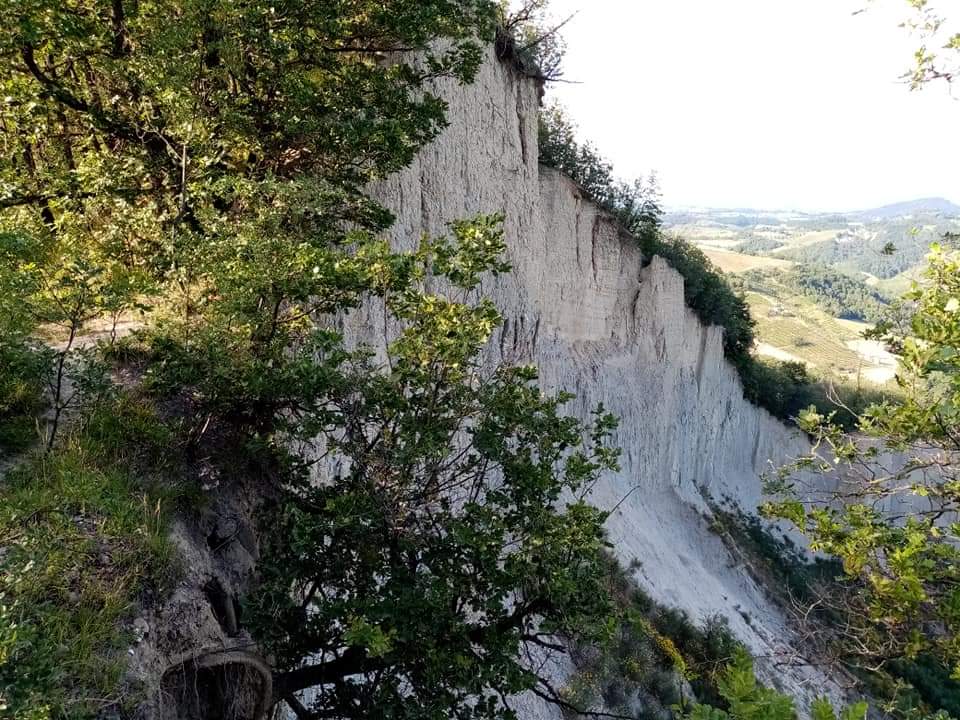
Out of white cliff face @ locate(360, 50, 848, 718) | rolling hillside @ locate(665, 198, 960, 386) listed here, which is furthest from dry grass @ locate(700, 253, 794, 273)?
white cliff face @ locate(360, 50, 848, 718)

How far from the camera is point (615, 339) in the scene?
19047 mm

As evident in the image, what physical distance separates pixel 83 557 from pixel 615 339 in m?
16.8

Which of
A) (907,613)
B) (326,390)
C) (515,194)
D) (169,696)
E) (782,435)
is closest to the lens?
(169,696)

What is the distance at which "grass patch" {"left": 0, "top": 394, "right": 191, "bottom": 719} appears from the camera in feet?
8.76

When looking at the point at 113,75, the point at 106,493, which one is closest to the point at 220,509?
the point at 106,493

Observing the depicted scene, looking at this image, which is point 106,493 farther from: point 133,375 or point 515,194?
point 515,194

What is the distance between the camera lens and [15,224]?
4984mm

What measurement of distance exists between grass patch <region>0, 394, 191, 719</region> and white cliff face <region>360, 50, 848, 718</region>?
353 centimetres

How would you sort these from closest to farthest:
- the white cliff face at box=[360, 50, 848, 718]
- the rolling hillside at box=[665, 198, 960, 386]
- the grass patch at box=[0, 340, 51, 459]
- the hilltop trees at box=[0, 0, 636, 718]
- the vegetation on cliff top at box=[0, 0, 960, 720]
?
the vegetation on cliff top at box=[0, 0, 960, 720]
the hilltop trees at box=[0, 0, 636, 718]
the grass patch at box=[0, 340, 51, 459]
the white cliff face at box=[360, 50, 848, 718]
the rolling hillside at box=[665, 198, 960, 386]

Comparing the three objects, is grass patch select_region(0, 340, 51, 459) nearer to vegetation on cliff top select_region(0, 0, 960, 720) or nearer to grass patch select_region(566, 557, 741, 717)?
vegetation on cliff top select_region(0, 0, 960, 720)

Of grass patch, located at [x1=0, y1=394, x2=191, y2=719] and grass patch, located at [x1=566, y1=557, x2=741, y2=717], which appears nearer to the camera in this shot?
grass patch, located at [x1=0, y1=394, x2=191, y2=719]

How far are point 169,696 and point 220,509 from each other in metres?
1.66

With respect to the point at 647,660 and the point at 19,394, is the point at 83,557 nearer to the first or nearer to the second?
the point at 19,394

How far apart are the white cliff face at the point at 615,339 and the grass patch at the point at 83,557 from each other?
11.6 ft
